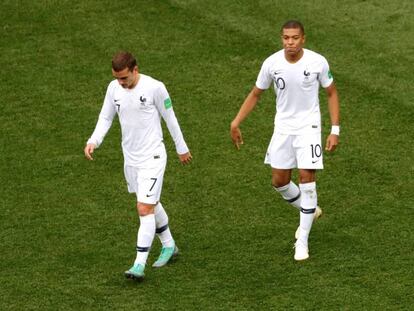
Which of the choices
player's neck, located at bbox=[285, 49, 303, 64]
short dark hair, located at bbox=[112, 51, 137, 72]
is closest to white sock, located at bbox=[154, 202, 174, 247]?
short dark hair, located at bbox=[112, 51, 137, 72]

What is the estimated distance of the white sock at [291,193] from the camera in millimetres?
12961

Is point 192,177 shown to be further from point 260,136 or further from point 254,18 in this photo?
point 254,18

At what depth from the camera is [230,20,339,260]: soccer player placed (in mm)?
12297

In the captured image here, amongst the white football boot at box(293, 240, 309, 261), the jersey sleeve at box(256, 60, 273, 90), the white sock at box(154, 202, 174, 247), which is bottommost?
the white football boot at box(293, 240, 309, 261)

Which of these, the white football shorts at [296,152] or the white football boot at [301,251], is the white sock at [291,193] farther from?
the white football boot at [301,251]

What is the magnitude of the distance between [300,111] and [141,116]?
1.65m

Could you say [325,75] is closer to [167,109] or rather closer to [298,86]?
[298,86]

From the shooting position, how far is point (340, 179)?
47.2ft

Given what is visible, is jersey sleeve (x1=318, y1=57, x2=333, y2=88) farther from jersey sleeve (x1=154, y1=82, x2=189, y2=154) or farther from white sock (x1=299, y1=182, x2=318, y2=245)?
jersey sleeve (x1=154, y1=82, x2=189, y2=154)

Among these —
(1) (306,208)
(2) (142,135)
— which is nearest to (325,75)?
(1) (306,208)

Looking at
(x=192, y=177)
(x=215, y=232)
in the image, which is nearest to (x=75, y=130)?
(x=192, y=177)

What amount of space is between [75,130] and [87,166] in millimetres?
1094

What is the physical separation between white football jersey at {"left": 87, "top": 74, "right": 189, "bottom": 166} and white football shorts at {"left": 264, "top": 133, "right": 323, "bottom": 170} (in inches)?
39.9

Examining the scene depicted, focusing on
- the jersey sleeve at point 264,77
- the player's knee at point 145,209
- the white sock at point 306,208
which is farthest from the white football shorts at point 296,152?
the player's knee at point 145,209
